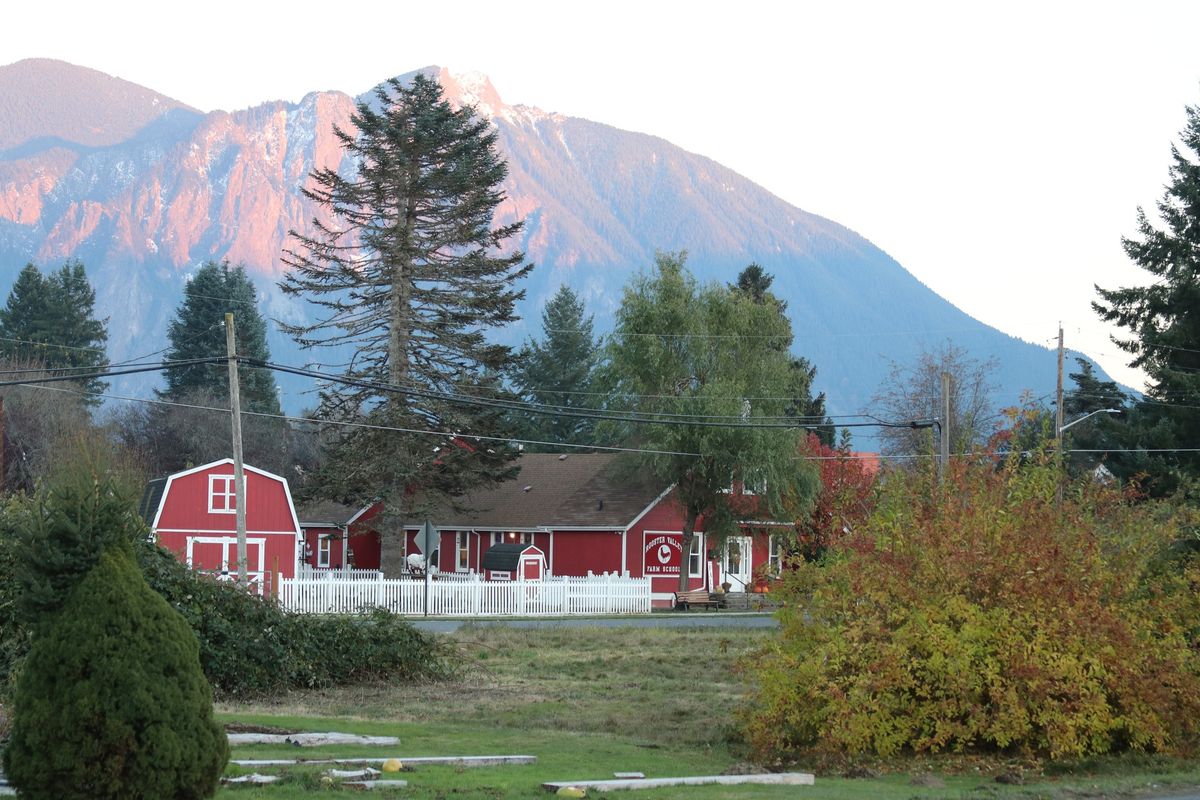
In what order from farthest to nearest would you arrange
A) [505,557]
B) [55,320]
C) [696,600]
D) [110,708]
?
[55,320], [505,557], [696,600], [110,708]

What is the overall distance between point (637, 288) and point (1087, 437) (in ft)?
76.9

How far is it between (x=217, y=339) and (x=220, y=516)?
156ft

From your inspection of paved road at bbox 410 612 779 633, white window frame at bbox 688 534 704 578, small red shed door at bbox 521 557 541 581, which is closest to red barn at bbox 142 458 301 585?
small red shed door at bbox 521 557 541 581

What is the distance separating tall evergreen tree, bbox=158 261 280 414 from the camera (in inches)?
3282

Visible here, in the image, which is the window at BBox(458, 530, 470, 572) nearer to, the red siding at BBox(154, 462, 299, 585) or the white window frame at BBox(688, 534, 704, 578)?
the white window frame at BBox(688, 534, 704, 578)

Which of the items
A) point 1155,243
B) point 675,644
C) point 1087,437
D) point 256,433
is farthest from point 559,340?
point 675,644

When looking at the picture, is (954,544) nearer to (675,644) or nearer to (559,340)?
(675,644)

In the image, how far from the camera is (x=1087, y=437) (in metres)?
62.1

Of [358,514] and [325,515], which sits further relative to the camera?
[325,515]

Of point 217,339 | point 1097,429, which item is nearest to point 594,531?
point 1097,429

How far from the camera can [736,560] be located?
5588 cm

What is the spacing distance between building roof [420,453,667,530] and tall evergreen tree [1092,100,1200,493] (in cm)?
1831

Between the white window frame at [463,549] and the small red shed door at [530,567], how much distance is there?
5.96 metres

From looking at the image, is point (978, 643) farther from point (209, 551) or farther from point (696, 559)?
point (696, 559)
